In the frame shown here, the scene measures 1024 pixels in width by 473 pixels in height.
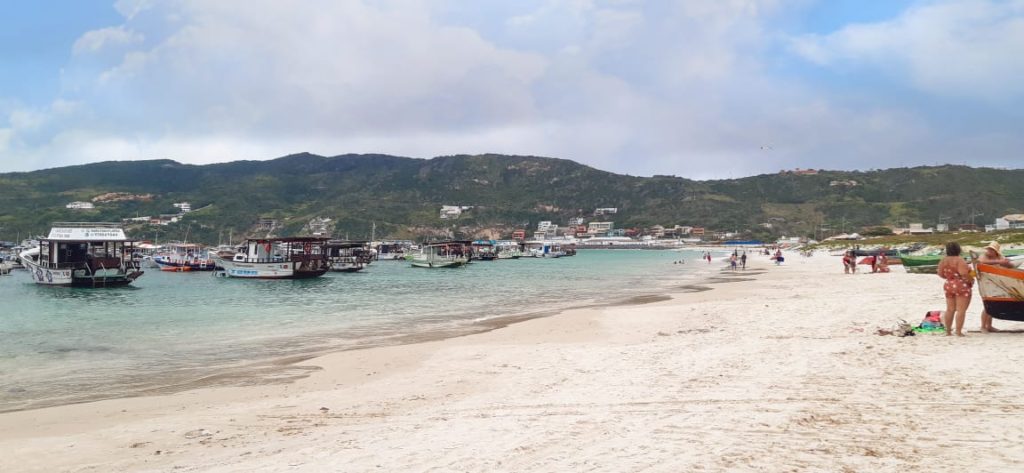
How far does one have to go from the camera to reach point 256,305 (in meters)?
29.3

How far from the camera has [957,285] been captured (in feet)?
35.2

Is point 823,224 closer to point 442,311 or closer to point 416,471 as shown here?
point 442,311

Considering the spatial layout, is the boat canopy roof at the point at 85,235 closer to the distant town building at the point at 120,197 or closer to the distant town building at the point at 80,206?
the distant town building at the point at 80,206

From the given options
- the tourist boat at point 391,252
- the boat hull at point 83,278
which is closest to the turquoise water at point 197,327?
the boat hull at point 83,278

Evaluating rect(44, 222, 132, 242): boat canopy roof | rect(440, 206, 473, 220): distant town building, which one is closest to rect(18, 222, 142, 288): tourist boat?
rect(44, 222, 132, 242): boat canopy roof

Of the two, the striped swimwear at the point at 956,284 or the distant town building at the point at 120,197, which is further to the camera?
the distant town building at the point at 120,197

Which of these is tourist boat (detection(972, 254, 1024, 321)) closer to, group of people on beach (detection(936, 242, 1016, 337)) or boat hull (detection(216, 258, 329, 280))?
group of people on beach (detection(936, 242, 1016, 337))

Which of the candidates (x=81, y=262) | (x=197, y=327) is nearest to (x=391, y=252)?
(x=81, y=262)

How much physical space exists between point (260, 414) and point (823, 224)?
167288mm

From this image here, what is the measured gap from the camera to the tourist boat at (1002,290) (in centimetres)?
1073

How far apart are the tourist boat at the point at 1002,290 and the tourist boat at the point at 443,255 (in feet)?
204

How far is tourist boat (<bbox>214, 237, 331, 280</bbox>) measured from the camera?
172 ft

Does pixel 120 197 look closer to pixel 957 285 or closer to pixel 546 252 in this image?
pixel 546 252

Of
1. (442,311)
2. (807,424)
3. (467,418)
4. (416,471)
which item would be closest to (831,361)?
(807,424)
